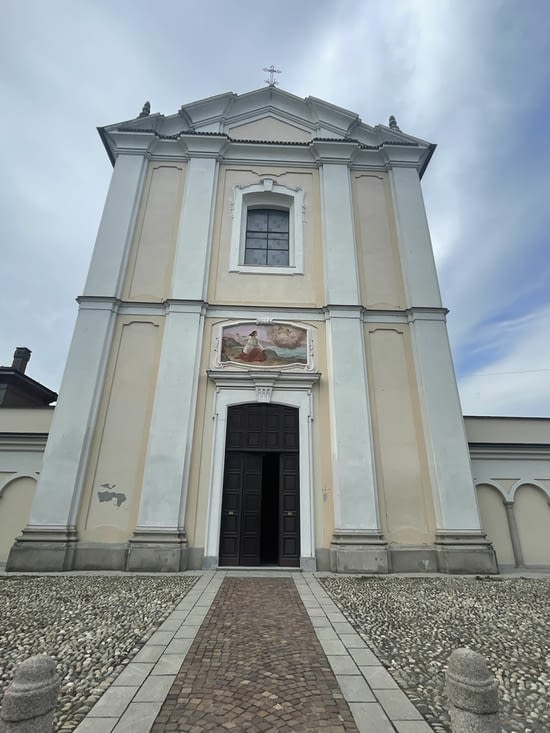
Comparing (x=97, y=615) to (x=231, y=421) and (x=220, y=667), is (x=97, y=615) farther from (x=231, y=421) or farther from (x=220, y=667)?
(x=231, y=421)

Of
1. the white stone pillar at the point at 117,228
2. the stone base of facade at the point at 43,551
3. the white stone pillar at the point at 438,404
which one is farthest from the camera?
the white stone pillar at the point at 117,228

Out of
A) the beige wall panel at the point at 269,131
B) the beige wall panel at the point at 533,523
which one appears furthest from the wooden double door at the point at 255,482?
the beige wall panel at the point at 269,131

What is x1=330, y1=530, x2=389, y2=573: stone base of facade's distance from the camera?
761 cm

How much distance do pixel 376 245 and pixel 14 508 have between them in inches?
446

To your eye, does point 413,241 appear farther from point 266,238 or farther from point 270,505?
point 270,505

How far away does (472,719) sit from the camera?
1.88 m

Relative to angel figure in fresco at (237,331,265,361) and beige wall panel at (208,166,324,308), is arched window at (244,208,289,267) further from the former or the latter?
angel figure in fresco at (237,331,265,361)

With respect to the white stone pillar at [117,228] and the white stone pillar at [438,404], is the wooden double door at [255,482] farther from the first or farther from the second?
the white stone pillar at [117,228]

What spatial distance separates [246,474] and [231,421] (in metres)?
1.25

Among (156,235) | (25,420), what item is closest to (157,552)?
(25,420)

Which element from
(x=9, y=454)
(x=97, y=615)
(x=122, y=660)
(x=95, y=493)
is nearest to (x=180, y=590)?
(x=97, y=615)

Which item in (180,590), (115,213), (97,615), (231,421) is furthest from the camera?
(115,213)

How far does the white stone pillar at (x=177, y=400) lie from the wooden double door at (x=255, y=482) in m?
0.94

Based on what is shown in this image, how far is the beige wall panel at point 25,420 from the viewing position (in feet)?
31.1
